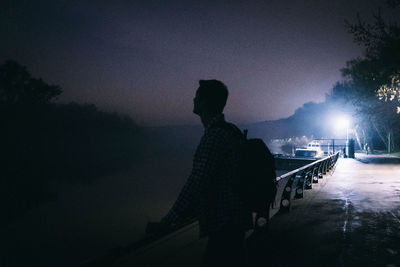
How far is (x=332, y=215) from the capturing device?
7094 mm

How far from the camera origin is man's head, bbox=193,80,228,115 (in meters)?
2.10

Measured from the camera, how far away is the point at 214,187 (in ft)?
6.39

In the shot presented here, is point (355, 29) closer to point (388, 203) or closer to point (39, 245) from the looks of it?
point (388, 203)

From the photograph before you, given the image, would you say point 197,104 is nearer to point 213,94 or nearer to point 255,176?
point 213,94

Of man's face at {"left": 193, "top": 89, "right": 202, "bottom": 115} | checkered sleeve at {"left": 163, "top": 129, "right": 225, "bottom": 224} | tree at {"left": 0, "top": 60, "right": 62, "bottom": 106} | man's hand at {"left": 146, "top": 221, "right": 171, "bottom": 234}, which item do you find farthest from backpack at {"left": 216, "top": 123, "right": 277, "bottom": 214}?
tree at {"left": 0, "top": 60, "right": 62, "bottom": 106}

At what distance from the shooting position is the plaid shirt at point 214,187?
6.08 feet

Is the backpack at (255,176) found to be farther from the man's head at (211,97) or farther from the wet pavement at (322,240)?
the wet pavement at (322,240)

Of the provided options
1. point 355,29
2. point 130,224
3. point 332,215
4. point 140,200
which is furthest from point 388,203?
point 140,200

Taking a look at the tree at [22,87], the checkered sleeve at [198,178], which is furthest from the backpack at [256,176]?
the tree at [22,87]

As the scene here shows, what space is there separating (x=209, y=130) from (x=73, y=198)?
68.6 metres

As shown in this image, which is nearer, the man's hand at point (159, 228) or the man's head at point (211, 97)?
the man's hand at point (159, 228)

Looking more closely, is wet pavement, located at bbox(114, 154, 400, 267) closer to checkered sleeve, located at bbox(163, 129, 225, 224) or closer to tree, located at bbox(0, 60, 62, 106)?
checkered sleeve, located at bbox(163, 129, 225, 224)

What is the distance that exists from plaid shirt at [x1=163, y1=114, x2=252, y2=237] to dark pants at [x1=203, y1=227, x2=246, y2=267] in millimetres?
62

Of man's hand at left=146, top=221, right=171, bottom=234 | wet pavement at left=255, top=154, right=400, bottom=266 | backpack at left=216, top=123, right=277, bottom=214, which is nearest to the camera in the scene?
man's hand at left=146, top=221, right=171, bottom=234
